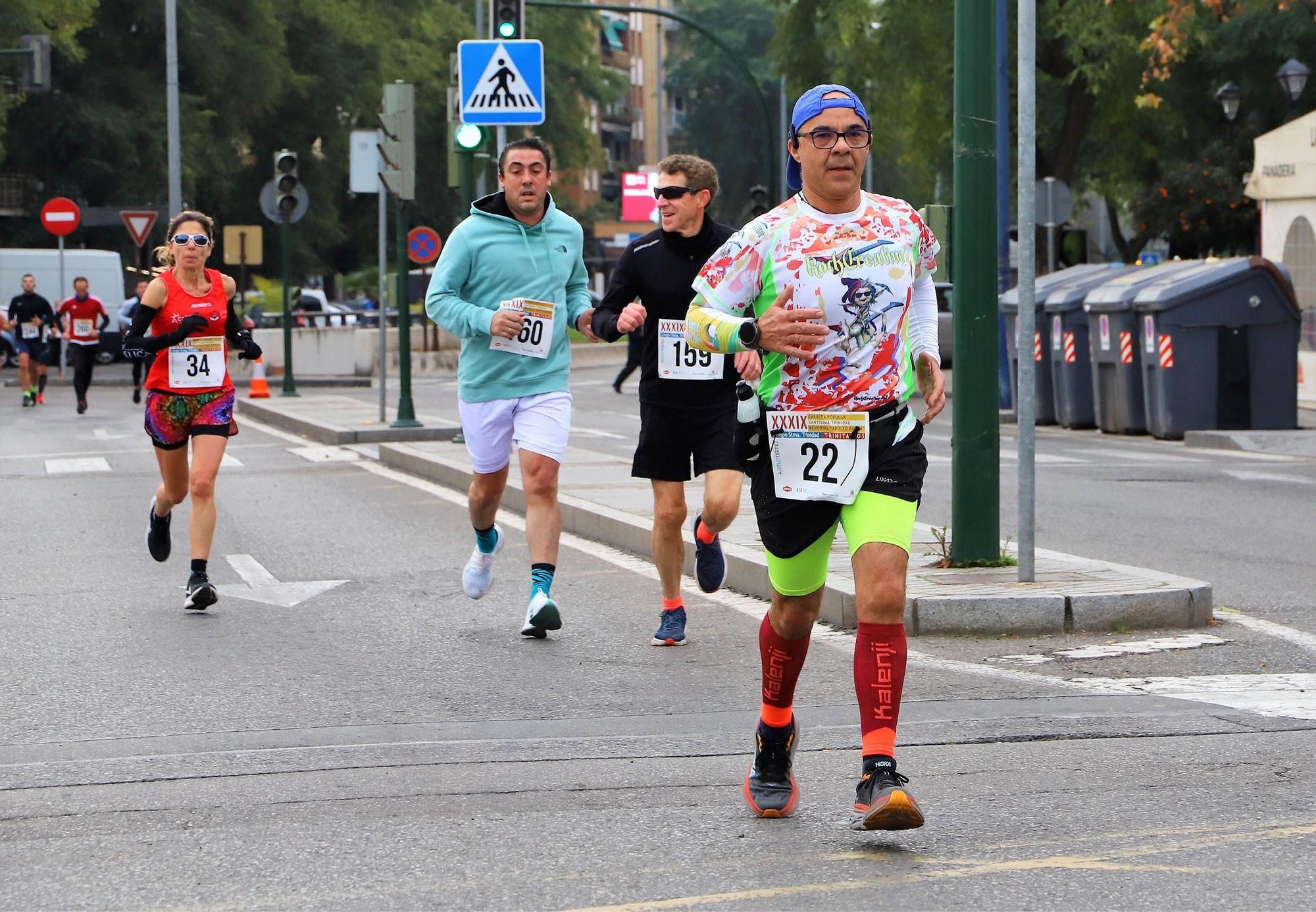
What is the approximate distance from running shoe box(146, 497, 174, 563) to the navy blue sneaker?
9.76 ft

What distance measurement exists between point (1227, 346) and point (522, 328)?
14.2 m

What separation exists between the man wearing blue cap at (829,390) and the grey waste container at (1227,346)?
16.3 meters

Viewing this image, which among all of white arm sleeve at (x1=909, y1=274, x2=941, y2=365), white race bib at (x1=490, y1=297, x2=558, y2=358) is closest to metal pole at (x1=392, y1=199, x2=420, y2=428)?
white race bib at (x1=490, y1=297, x2=558, y2=358)

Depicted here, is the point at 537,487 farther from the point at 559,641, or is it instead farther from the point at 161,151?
the point at 161,151

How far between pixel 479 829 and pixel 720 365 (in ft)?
10.8

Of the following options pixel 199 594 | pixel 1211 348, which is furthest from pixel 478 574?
pixel 1211 348

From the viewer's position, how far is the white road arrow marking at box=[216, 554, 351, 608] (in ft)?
32.3

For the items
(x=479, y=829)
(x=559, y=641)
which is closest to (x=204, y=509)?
(x=559, y=641)

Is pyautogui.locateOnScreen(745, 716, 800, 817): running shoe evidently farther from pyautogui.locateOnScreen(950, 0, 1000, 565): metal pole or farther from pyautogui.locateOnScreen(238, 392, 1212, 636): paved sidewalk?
pyautogui.locateOnScreen(950, 0, 1000, 565): metal pole

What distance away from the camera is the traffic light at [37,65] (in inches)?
1358

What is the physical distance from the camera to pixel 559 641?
8445 mm

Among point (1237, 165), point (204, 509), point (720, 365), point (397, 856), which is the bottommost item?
point (397, 856)

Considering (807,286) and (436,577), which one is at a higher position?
(807,286)

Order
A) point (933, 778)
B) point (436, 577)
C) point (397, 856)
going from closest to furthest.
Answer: point (397, 856), point (933, 778), point (436, 577)
